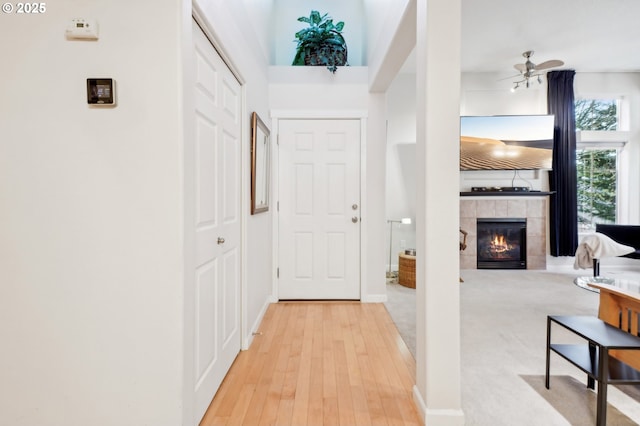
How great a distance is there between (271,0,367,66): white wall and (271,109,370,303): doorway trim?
84 centimetres

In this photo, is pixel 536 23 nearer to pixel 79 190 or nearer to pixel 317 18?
pixel 317 18

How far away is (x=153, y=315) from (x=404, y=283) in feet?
11.6

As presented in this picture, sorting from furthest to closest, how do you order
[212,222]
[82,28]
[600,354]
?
1. [212,222]
2. [600,354]
3. [82,28]

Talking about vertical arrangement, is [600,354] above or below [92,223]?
below

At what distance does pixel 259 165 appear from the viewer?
2.83 m

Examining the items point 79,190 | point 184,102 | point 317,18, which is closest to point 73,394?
point 79,190

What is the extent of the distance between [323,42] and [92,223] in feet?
10.1

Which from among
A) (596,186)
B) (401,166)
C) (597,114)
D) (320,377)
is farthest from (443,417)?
(597,114)

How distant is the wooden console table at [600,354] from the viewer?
4.91ft

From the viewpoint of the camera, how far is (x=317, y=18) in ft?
11.5

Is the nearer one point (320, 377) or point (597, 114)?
point (320, 377)

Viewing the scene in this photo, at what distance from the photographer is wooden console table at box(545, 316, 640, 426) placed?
1.50 m

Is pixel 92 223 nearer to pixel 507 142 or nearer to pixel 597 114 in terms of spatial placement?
pixel 507 142

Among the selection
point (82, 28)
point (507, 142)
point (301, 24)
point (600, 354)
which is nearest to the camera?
point (82, 28)
